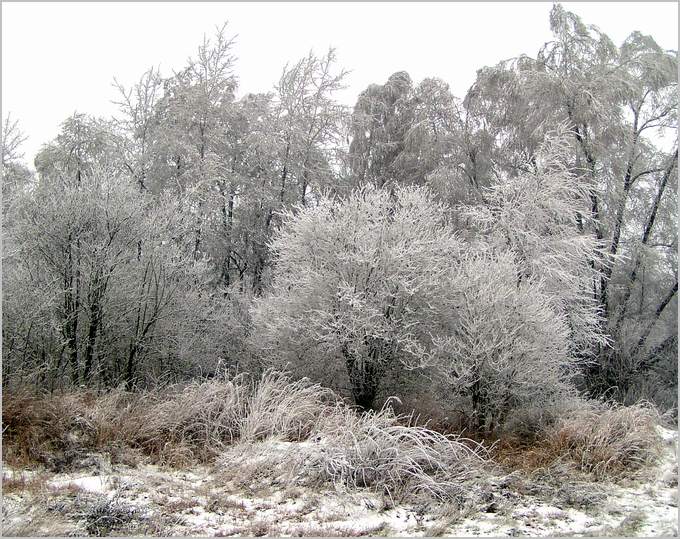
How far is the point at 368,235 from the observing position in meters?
9.66

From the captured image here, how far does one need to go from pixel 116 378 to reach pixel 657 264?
13601mm

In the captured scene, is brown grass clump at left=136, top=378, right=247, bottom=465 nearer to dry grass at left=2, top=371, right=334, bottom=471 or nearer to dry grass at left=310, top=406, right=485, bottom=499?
dry grass at left=2, top=371, right=334, bottom=471

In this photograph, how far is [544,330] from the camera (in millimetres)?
8828

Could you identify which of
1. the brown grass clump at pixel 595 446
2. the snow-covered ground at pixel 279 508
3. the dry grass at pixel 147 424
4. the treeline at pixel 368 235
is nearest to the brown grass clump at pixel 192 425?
the dry grass at pixel 147 424

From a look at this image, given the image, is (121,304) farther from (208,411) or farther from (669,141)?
(669,141)

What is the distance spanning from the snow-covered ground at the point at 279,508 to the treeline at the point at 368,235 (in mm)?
3245

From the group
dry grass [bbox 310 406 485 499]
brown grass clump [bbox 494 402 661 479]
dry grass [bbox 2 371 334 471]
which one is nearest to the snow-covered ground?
dry grass [bbox 310 406 485 499]

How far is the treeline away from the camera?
9.32m

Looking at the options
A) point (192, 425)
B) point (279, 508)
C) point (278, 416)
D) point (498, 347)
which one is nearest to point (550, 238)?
point (498, 347)

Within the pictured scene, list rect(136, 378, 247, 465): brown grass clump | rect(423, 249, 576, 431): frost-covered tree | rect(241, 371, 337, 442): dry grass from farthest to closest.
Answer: rect(423, 249, 576, 431): frost-covered tree
rect(241, 371, 337, 442): dry grass
rect(136, 378, 247, 465): brown grass clump

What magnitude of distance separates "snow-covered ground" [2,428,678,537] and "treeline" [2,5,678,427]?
10.6ft

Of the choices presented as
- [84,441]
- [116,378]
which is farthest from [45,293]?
[84,441]

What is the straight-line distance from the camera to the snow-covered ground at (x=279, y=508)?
15.5ft

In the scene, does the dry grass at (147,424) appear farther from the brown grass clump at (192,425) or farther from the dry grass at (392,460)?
the dry grass at (392,460)
